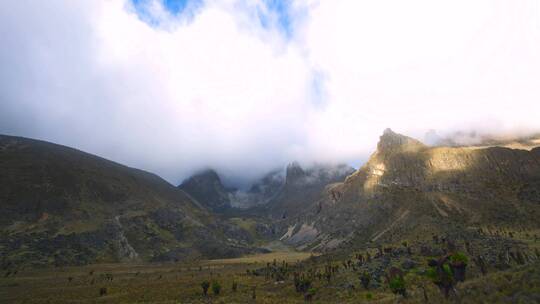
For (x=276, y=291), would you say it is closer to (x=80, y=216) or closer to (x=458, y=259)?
(x=458, y=259)

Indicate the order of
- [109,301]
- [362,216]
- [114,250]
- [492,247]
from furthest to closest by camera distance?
1. [362,216]
2. [114,250]
3. [492,247]
4. [109,301]

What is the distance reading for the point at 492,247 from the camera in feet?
221

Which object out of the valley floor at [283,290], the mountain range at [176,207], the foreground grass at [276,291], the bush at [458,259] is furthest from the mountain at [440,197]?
the bush at [458,259]

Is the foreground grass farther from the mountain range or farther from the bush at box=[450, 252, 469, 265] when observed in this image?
the mountain range

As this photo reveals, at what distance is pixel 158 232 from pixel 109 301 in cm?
11169

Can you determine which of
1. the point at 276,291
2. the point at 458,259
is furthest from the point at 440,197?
the point at 458,259

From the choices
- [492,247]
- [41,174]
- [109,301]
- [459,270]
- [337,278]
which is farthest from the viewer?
[41,174]

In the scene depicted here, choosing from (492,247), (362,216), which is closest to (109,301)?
(492,247)

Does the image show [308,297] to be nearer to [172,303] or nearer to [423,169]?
[172,303]

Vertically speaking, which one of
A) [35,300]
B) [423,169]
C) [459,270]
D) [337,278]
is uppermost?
[423,169]

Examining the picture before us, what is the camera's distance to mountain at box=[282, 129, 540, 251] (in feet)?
391

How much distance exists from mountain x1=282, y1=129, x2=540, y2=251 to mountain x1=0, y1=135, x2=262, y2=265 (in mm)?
71573

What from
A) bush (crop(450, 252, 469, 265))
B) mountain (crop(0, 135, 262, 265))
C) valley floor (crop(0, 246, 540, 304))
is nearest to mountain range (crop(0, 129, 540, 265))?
mountain (crop(0, 135, 262, 265))

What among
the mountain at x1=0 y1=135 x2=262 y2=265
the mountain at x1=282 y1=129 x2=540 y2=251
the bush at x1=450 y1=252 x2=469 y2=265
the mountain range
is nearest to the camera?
the bush at x1=450 y1=252 x2=469 y2=265
